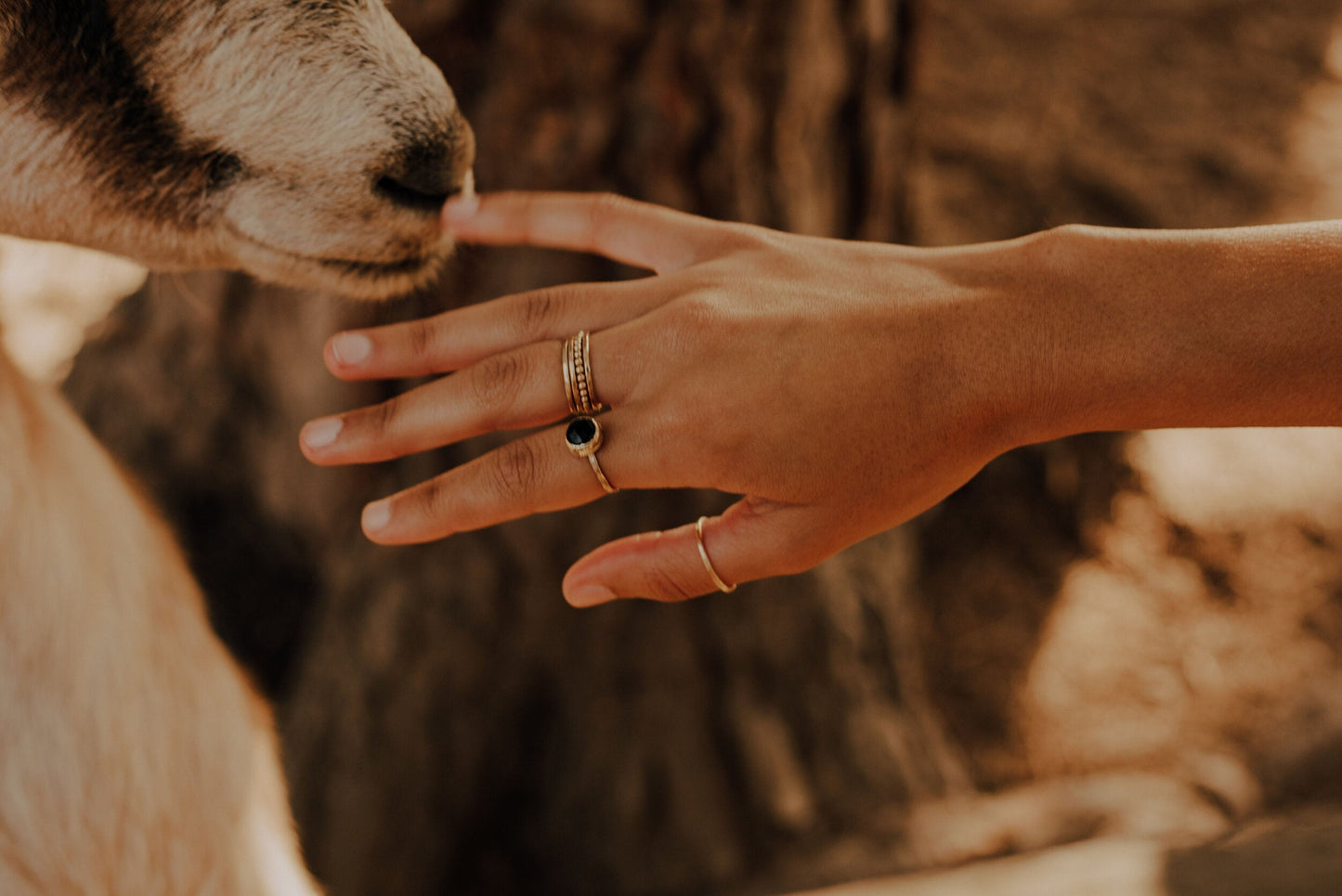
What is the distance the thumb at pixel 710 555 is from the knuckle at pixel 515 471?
10 centimetres

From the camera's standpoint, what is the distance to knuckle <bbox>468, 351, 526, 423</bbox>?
989 millimetres

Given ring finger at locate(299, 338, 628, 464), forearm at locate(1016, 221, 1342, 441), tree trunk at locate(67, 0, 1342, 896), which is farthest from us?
tree trunk at locate(67, 0, 1342, 896)

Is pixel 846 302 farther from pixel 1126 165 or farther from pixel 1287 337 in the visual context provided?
pixel 1126 165

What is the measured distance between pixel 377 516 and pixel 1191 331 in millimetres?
780

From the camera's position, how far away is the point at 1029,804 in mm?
2041

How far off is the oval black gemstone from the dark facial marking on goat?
47cm

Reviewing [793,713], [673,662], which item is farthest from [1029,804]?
[673,662]

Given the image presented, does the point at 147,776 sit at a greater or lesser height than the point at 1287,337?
lesser

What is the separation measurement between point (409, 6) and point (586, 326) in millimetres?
762

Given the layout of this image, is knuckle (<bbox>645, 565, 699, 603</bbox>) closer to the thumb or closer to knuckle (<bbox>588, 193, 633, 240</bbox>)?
A: the thumb

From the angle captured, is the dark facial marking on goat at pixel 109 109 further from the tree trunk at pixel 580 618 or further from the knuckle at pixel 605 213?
the tree trunk at pixel 580 618

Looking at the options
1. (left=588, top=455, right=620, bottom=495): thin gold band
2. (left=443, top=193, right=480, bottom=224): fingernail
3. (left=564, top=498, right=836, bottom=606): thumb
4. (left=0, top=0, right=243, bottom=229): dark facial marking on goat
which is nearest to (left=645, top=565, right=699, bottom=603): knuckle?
(left=564, top=498, right=836, bottom=606): thumb

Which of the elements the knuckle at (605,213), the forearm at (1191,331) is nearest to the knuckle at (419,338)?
the knuckle at (605,213)

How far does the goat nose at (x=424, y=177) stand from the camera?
41.6 inches
